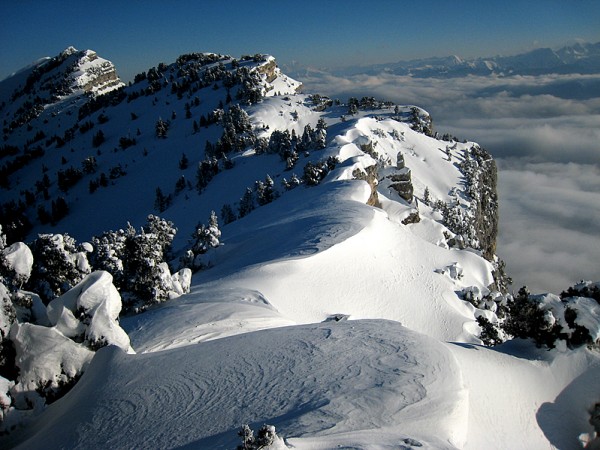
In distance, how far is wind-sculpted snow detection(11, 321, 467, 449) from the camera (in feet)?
27.2

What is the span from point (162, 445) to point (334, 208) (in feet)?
85.7

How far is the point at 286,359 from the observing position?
428 inches

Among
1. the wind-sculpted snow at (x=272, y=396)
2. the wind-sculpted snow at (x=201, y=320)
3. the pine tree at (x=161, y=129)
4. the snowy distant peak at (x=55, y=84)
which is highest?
the snowy distant peak at (x=55, y=84)

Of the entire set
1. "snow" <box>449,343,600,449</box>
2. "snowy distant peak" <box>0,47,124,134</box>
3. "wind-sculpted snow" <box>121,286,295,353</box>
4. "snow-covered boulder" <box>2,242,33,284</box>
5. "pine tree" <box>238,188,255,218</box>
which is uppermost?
"snowy distant peak" <box>0,47,124,134</box>

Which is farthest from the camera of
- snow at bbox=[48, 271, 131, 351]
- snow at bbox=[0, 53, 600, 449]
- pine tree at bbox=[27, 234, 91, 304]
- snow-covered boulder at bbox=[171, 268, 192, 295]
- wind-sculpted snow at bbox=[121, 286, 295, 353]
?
snow-covered boulder at bbox=[171, 268, 192, 295]

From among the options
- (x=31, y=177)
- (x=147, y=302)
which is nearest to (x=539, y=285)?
(x=147, y=302)

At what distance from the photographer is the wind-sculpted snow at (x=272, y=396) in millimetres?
8281

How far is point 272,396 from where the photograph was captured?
9.33 m

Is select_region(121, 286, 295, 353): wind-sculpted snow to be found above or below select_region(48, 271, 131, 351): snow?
below

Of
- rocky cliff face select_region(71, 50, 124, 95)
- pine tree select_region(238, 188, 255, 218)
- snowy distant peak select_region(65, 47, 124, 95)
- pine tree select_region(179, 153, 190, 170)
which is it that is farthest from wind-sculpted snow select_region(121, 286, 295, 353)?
rocky cliff face select_region(71, 50, 124, 95)

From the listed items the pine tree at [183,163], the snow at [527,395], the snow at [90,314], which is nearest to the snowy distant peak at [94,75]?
the pine tree at [183,163]

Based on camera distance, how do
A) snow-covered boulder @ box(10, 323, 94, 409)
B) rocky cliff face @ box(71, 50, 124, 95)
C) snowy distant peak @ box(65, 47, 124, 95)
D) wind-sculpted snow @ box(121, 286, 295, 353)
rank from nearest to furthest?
snow-covered boulder @ box(10, 323, 94, 409) → wind-sculpted snow @ box(121, 286, 295, 353) → rocky cliff face @ box(71, 50, 124, 95) → snowy distant peak @ box(65, 47, 124, 95)

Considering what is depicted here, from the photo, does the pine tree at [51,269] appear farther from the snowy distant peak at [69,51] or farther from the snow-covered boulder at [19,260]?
the snowy distant peak at [69,51]

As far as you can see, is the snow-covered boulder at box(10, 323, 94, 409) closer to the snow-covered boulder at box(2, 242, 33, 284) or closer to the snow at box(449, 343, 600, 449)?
the snow-covered boulder at box(2, 242, 33, 284)
